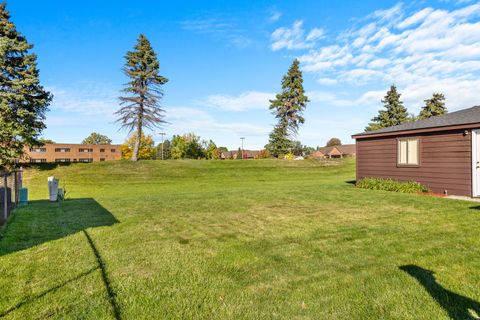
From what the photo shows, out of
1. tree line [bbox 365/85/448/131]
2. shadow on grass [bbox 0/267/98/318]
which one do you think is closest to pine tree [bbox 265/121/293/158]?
tree line [bbox 365/85/448/131]

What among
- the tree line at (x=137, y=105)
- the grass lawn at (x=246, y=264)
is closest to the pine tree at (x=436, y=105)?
the tree line at (x=137, y=105)

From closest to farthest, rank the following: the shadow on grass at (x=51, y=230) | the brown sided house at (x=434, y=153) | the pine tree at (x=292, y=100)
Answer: the shadow on grass at (x=51, y=230) → the brown sided house at (x=434, y=153) → the pine tree at (x=292, y=100)

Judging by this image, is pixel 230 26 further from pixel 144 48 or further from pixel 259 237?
pixel 144 48

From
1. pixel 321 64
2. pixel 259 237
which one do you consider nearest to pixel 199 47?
pixel 321 64

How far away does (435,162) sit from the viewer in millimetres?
11938

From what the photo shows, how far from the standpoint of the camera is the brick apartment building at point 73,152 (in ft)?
197

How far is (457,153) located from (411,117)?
145ft

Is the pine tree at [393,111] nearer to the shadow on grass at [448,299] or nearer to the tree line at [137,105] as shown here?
the tree line at [137,105]

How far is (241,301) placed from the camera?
10.0ft

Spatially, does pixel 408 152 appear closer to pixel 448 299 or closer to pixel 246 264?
pixel 448 299

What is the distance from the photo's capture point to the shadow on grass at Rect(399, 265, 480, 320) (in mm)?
2727

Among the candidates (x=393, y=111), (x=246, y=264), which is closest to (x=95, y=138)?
(x=393, y=111)

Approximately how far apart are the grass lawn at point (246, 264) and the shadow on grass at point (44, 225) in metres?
0.05

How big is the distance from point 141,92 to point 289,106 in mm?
23769
